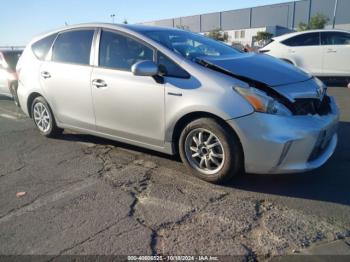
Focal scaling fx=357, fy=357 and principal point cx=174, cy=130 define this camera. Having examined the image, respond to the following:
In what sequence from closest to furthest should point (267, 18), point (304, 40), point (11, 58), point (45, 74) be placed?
point (45, 74), point (11, 58), point (304, 40), point (267, 18)

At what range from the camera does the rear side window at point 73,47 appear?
4758 millimetres

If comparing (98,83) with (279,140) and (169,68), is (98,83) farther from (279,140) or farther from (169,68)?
(279,140)

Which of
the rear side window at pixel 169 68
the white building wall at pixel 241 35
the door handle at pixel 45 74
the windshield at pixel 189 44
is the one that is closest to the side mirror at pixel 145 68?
the rear side window at pixel 169 68

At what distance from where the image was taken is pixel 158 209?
3312 millimetres

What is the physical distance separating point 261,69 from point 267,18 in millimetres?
70491

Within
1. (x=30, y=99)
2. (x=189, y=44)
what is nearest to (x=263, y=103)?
(x=189, y=44)

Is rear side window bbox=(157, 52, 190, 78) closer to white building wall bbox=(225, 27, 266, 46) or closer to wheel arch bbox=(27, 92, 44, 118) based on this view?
wheel arch bbox=(27, 92, 44, 118)

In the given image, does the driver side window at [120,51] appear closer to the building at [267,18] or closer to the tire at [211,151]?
the tire at [211,151]

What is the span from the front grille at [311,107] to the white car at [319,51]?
6902mm

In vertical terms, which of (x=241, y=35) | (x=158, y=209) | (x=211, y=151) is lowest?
(x=241, y=35)

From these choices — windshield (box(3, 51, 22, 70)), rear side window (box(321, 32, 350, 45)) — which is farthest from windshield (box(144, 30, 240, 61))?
rear side window (box(321, 32, 350, 45))

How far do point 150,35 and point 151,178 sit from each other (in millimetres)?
1695

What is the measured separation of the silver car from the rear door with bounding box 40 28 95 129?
15mm

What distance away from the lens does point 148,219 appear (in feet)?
10.3
